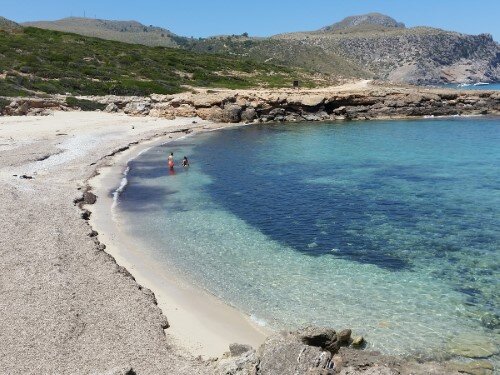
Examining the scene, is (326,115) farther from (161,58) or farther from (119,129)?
(161,58)

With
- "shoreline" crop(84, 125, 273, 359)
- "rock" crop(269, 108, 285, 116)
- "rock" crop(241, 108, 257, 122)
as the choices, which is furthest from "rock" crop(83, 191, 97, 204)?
"rock" crop(269, 108, 285, 116)

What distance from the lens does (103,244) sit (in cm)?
1792

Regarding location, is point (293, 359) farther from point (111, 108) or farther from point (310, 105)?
point (111, 108)

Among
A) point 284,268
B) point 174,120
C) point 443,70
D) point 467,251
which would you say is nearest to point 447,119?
point 174,120

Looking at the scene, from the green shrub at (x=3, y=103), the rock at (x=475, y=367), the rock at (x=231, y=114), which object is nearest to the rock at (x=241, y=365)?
the rock at (x=475, y=367)

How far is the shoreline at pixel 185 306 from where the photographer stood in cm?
1189

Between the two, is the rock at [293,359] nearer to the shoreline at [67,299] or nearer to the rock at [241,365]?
the rock at [241,365]

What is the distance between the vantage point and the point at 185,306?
1378 centimetres

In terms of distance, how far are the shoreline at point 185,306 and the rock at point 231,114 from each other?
1463 inches

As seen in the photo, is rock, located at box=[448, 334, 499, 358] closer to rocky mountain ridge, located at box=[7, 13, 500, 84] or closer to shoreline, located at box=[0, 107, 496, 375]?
shoreline, located at box=[0, 107, 496, 375]

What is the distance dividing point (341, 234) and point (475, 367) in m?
9.35

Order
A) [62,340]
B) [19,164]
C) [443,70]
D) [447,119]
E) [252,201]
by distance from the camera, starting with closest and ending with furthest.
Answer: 1. [62,340]
2. [252,201]
3. [19,164]
4. [447,119]
5. [443,70]

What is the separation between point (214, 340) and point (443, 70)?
7232 inches

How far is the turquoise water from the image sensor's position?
1340 centimetres
